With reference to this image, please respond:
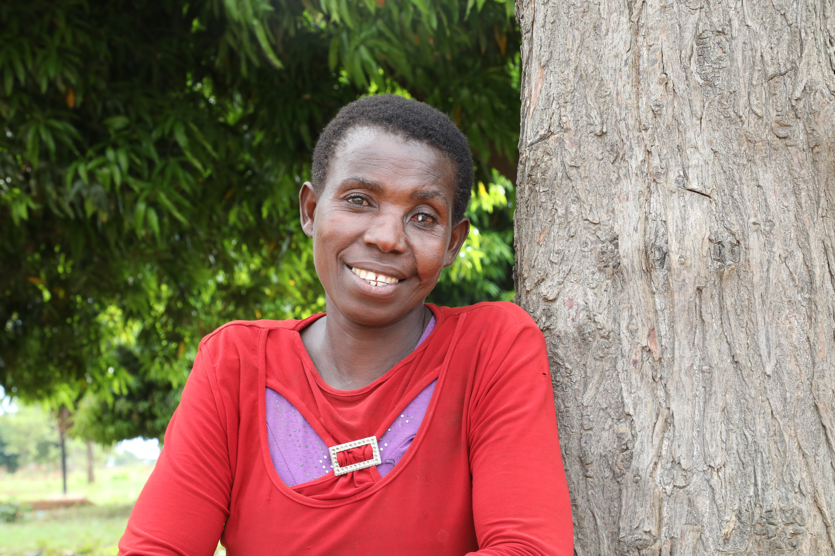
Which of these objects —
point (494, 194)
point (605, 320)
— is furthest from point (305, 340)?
point (494, 194)

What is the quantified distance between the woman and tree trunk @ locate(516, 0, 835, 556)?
0.16 meters

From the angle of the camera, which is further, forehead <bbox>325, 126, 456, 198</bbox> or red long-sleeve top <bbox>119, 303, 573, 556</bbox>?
forehead <bbox>325, 126, 456, 198</bbox>

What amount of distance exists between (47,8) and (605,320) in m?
3.13

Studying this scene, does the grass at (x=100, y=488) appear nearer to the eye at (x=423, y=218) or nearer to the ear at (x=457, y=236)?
the ear at (x=457, y=236)

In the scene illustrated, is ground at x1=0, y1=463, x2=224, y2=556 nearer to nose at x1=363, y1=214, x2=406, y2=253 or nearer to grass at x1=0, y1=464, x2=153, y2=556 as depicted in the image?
grass at x1=0, y1=464, x2=153, y2=556

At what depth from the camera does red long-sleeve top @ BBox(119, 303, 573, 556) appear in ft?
4.37

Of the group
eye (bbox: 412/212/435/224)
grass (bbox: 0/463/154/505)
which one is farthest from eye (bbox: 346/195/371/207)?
grass (bbox: 0/463/154/505)

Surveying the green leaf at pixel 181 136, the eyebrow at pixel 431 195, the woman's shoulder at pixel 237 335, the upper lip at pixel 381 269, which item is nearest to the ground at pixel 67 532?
the green leaf at pixel 181 136

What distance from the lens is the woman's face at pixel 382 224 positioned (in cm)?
155

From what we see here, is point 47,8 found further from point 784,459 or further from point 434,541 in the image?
point 784,459

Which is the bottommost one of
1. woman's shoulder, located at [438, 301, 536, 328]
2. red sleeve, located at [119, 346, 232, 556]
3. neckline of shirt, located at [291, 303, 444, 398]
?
red sleeve, located at [119, 346, 232, 556]

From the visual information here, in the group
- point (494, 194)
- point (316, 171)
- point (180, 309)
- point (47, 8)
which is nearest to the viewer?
point (316, 171)

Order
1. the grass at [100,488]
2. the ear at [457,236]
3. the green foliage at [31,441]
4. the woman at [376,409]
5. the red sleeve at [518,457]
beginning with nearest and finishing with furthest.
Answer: the red sleeve at [518,457]
the woman at [376,409]
the ear at [457,236]
the grass at [100,488]
the green foliage at [31,441]

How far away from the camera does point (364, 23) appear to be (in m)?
3.02
